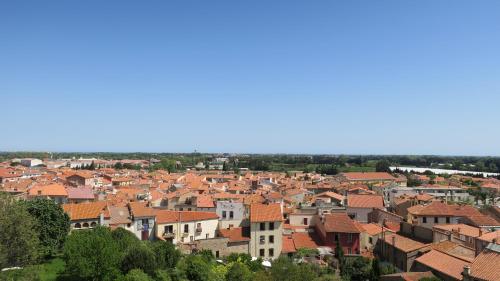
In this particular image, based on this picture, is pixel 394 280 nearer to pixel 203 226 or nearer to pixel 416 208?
pixel 203 226

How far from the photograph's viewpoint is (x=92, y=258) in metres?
30.8

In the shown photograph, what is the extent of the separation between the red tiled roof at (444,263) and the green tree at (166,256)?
19855mm

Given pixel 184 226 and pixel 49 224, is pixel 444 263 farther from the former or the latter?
pixel 49 224

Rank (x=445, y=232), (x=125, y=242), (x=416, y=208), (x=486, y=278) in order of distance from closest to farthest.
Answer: (x=486, y=278) → (x=125, y=242) → (x=445, y=232) → (x=416, y=208)

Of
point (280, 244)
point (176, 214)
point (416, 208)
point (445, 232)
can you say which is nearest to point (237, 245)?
point (280, 244)

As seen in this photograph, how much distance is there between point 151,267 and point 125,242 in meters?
5.87

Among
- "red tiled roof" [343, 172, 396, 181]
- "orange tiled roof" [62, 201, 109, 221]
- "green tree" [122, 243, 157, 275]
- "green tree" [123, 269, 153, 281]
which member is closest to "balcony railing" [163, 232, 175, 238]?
"orange tiled roof" [62, 201, 109, 221]

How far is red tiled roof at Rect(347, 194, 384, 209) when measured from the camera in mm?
57812

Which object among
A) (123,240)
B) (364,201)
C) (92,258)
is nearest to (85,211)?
(123,240)

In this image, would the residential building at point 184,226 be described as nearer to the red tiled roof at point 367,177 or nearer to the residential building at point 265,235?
the residential building at point 265,235

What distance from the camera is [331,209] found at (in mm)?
56000

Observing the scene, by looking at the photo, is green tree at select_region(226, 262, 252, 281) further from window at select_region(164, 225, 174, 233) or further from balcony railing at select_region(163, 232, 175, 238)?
window at select_region(164, 225, 174, 233)

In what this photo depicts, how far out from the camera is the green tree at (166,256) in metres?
32.5

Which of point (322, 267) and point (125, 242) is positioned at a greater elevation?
point (125, 242)
